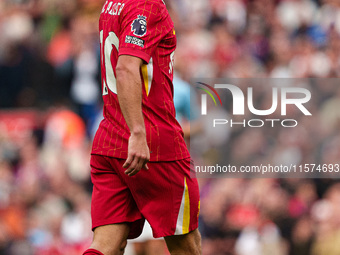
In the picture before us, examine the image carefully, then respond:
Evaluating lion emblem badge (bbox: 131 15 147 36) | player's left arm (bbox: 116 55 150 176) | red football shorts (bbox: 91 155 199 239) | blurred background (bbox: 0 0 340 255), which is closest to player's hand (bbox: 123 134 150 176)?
player's left arm (bbox: 116 55 150 176)

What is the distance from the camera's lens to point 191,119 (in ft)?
20.8

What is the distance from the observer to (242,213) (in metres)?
8.20

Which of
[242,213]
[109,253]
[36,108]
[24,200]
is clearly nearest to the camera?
[109,253]

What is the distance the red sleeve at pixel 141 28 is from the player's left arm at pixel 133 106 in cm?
6

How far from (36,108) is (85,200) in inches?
77.1

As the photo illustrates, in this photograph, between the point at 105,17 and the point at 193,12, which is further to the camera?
the point at 193,12

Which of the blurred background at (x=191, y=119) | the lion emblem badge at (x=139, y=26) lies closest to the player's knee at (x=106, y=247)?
the lion emblem badge at (x=139, y=26)

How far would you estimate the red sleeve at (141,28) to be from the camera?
3.62m

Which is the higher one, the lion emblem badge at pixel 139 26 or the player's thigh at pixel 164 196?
the lion emblem badge at pixel 139 26

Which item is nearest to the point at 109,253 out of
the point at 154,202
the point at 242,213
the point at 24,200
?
the point at 154,202

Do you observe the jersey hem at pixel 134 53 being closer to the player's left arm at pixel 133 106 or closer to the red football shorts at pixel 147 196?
the player's left arm at pixel 133 106

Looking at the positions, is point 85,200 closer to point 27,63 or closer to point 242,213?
point 242,213

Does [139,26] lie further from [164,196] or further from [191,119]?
[191,119]

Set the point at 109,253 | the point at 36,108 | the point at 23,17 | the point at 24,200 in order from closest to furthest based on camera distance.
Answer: the point at 109,253 → the point at 24,200 → the point at 36,108 → the point at 23,17
